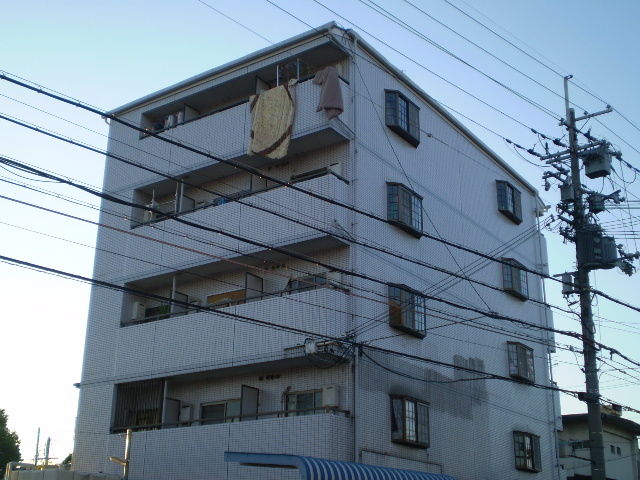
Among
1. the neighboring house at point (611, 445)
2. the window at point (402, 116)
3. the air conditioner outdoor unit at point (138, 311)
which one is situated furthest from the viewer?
the neighboring house at point (611, 445)

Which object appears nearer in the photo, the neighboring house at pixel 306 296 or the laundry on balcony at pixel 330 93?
the neighboring house at pixel 306 296

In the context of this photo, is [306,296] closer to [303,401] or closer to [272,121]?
[303,401]

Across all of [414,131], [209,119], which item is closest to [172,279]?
[209,119]

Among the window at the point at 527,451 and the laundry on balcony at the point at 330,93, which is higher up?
the laundry on balcony at the point at 330,93

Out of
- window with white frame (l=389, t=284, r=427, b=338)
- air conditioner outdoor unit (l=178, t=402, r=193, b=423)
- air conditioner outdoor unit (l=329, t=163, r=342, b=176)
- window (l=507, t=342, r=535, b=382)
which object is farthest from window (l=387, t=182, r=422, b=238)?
air conditioner outdoor unit (l=178, t=402, r=193, b=423)

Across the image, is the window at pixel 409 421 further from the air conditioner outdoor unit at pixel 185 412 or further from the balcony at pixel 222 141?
the balcony at pixel 222 141

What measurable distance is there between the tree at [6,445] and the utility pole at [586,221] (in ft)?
147

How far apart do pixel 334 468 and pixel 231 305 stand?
8.66 metres

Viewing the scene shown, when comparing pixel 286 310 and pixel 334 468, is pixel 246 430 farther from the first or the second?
pixel 334 468

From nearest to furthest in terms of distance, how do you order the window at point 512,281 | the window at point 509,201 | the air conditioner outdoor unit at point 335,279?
the air conditioner outdoor unit at point 335,279
the window at point 512,281
the window at point 509,201

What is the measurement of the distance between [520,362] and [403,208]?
8.72 m

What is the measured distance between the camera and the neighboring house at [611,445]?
133 feet

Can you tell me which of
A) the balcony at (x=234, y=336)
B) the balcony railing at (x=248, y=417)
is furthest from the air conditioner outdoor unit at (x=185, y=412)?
the balcony at (x=234, y=336)

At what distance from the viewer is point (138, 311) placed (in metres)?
29.3
